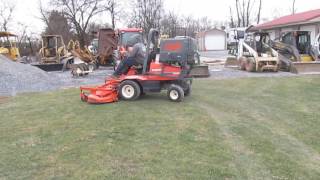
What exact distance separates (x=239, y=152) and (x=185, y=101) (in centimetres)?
408

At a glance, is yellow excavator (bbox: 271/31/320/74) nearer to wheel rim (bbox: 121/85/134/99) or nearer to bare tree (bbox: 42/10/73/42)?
wheel rim (bbox: 121/85/134/99)

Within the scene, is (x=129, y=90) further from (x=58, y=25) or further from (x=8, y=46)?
(x=58, y=25)

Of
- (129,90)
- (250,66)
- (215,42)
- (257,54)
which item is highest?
(215,42)

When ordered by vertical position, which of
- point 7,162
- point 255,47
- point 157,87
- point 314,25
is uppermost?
point 314,25

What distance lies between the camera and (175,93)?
366 inches

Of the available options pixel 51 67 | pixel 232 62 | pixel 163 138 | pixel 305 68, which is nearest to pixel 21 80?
pixel 51 67

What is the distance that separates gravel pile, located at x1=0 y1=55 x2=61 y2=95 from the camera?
1279 centimetres

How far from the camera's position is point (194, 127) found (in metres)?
6.79

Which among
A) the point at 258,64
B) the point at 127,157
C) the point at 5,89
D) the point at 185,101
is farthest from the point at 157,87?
the point at 258,64

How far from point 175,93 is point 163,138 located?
3275mm

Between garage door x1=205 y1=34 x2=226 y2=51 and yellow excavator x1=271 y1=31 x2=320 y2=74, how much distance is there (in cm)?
3416

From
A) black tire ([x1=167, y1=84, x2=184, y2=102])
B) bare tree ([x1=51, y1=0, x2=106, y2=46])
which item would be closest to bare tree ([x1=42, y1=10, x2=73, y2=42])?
bare tree ([x1=51, y1=0, x2=106, y2=46])

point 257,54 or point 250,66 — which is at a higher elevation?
point 257,54

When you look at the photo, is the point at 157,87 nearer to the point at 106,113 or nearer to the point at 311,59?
the point at 106,113
